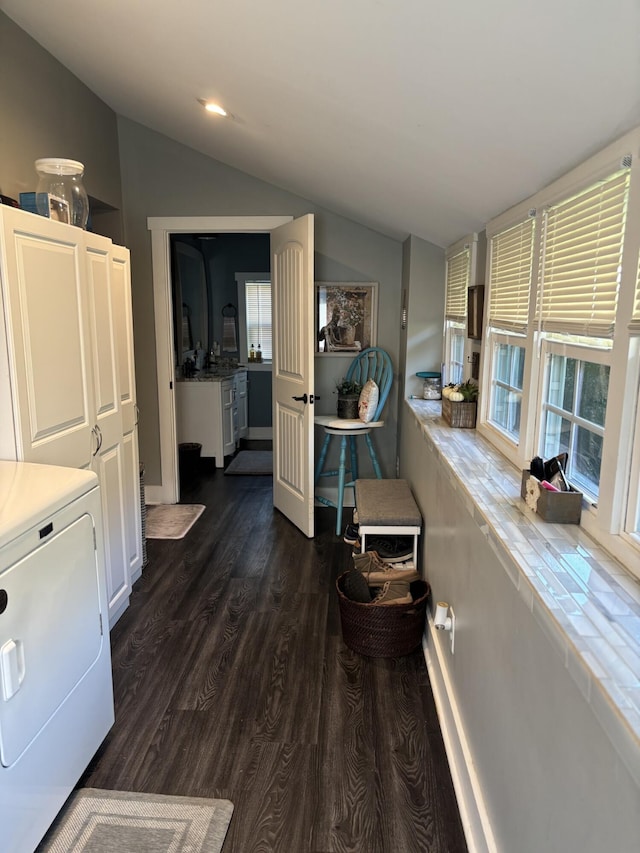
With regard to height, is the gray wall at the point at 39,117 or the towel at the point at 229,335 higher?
the gray wall at the point at 39,117

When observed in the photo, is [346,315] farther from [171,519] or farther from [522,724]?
[522,724]

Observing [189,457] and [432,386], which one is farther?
[189,457]

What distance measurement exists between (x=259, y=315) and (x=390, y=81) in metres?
5.30

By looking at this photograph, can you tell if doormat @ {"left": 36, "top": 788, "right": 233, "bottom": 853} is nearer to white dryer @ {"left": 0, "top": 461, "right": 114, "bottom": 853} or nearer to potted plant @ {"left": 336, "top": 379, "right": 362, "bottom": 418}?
white dryer @ {"left": 0, "top": 461, "right": 114, "bottom": 853}

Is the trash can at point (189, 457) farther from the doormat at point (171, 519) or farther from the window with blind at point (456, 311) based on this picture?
the window with blind at point (456, 311)

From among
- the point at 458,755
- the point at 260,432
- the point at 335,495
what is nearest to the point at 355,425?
the point at 335,495

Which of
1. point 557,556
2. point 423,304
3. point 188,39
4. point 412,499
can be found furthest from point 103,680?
point 423,304

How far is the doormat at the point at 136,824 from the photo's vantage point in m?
1.60

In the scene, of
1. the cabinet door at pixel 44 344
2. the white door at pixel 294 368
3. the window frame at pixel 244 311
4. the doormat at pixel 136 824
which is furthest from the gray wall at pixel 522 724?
the window frame at pixel 244 311

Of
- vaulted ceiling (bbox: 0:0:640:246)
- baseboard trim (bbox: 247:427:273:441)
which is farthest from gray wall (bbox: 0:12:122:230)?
baseboard trim (bbox: 247:427:273:441)

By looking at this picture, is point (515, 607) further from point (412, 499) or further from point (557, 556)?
point (412, 499)

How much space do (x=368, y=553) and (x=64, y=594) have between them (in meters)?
1.48

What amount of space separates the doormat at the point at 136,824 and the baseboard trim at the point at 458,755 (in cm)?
69

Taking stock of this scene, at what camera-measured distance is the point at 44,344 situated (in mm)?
2053
